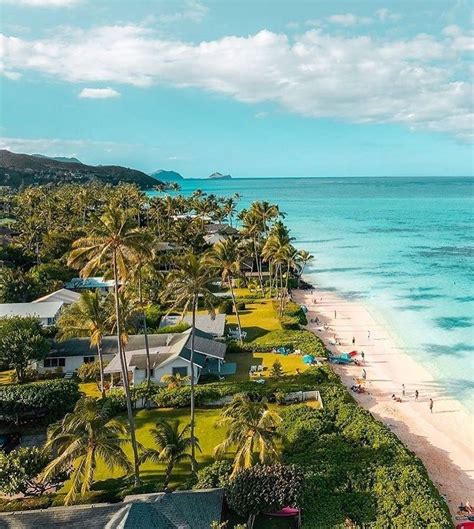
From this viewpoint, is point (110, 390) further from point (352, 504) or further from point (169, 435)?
point (352, 504)

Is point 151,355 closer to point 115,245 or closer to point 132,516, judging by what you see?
point 115,245

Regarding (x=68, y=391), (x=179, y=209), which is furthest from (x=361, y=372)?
(x=179, y=209)

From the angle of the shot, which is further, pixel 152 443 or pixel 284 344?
pixel 284 344

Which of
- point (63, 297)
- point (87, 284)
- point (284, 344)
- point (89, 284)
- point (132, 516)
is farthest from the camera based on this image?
point (89, 284)

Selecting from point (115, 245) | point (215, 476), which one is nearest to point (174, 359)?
point (215, 476)

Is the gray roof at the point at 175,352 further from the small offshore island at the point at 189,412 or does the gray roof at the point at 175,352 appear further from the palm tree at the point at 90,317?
the palm tree at the point at 90,317

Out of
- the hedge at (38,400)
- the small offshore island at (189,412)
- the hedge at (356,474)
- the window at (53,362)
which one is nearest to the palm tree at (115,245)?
the small offshore island at (189,412)

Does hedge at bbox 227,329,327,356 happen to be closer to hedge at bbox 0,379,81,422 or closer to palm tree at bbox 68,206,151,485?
hedge at bbox 0,379,81,422
